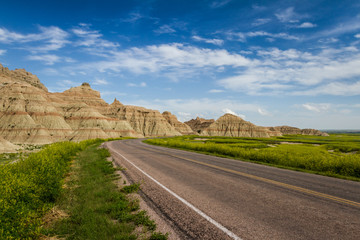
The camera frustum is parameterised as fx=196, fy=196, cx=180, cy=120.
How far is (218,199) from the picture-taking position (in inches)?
267

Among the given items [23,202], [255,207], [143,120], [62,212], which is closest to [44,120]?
[143,120]

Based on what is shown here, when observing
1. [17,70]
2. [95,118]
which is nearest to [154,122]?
[95,118]

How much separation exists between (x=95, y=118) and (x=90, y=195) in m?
91.6

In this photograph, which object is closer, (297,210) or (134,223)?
(134,223)

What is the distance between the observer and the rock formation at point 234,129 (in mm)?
119069

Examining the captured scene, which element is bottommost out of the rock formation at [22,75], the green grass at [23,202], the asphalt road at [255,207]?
the asphalt road at [255,207]

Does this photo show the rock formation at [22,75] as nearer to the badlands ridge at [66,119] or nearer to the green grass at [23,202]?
the badlands ridge at [66,119]

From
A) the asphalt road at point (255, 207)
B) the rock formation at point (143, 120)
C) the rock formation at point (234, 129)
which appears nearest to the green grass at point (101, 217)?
the asphalt road at point (255, 207)

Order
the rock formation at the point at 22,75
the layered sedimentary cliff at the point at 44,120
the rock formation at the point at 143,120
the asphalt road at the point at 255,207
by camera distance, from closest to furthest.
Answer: the asphalt road at the point at 255,207 < the layered sedimentary cliff at the point at 44,120 < the rock formation at the point at 143,120 < the rock formation at the point at 22,75

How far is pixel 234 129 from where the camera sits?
12556 centimetres

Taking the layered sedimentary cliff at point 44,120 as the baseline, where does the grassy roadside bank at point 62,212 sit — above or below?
below

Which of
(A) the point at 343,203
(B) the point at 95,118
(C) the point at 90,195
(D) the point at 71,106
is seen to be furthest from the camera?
(D) the point at 71,106

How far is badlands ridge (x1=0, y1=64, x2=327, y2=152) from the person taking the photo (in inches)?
2734

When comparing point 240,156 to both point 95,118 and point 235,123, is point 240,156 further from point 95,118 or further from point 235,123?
point 235,123
